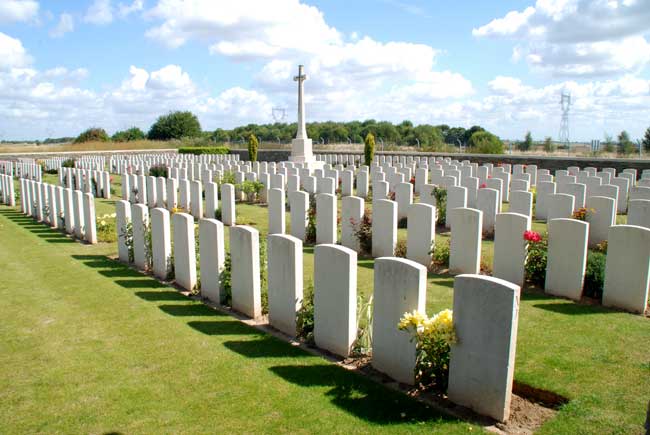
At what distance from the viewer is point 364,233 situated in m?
9.53

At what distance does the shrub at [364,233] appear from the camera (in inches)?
375

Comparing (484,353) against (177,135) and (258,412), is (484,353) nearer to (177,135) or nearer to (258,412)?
(258,412)

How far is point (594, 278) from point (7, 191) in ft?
57.3

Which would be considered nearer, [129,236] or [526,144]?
[129,236]

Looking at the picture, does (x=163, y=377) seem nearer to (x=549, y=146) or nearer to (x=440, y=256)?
(x=440, y=256)

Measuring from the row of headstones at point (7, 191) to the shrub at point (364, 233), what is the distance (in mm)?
12725

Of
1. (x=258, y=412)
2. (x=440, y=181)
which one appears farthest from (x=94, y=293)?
(x=440, y=181)

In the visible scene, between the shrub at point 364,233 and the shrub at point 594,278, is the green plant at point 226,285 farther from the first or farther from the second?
the shrub at point 594,278

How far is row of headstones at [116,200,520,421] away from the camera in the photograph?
146 inches

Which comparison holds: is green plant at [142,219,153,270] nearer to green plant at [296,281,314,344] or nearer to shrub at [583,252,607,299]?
green plant at [296,281,314,344]

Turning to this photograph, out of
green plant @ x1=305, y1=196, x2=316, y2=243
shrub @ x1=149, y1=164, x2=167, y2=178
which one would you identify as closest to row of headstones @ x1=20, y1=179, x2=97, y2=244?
green plant @ x1=305, y1=196, x2=316, y2=243

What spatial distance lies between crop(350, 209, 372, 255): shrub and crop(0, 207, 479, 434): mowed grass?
3.82 meters

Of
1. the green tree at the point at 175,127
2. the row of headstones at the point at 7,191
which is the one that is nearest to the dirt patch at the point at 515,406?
the row of headstones at the point at 7,191

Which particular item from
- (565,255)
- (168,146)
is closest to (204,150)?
(168,146)
